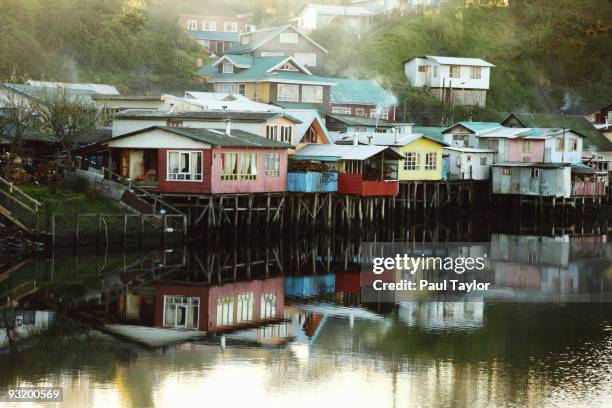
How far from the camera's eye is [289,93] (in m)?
82.2

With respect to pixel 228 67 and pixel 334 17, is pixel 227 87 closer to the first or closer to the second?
pixel 228 67

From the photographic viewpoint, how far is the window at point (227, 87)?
8306 cm

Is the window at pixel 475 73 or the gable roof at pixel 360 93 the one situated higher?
the window at pixel 475 73

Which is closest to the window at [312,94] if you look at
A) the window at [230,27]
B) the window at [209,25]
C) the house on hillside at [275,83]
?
the house on hillside at [275,83]

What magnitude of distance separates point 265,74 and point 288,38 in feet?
49.0

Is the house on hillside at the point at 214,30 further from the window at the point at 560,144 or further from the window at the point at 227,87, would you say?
the window at the point at 560,144

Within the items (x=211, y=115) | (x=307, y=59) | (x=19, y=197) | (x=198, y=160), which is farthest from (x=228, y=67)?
(x=19, y=197)

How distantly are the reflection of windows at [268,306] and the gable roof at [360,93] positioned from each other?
4682cm

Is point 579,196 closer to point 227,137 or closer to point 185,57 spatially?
point 227,137

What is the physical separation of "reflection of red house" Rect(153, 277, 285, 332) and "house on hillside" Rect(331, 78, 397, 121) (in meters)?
44.1

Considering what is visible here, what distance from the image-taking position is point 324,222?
Answer: 59.2 metres

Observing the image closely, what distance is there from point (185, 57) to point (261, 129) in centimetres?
4080

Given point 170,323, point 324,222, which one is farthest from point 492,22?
point 170,323

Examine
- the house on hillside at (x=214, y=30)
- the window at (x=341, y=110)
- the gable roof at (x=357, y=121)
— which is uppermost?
the house on hillside at (x=214, y=30)
